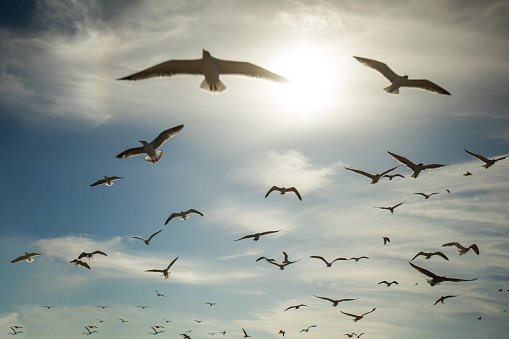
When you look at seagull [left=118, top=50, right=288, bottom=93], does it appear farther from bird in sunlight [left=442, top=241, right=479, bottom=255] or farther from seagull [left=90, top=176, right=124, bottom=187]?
bird in sunlight [left=442, top=241, right=479, bottom=255]

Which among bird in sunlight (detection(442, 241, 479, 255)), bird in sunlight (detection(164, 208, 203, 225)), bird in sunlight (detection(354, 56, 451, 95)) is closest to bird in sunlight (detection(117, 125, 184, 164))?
bird in sunlight (detection(164, 208, 203, 225))

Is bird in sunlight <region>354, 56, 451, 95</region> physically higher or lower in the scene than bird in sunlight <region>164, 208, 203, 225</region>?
higher

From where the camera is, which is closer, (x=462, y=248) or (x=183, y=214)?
(x=183, y=214)

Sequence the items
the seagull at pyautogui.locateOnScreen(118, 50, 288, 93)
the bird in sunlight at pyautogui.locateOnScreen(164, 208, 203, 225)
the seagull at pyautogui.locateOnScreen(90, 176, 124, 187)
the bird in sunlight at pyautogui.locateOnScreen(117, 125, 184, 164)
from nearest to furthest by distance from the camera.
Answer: the seagull at pyautogui.locateOnScreen(118, 50, 288, 93) → the bird in sunlight at pyautogui.locateOnScreen(117, 125, 184, 164) → the seagull at pyautogui.locateOnScreen(90, 176, 124, 187) → the bird in sunlight at pyautogui.locateOnScreen(164, 208, 203, 225)

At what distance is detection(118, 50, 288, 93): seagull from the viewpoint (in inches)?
647

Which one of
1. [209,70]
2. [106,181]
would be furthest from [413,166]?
[106,181]

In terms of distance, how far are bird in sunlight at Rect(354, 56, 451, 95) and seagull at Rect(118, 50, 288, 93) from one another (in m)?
6.47

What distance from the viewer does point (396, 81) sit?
20719 millimetres

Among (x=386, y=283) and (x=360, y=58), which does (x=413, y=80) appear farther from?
(x=386, y=283)

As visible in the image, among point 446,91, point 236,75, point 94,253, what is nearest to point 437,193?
point 446,91

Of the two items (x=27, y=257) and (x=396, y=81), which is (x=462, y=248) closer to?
(x=396, y=81)

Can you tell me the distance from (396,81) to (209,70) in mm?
11350

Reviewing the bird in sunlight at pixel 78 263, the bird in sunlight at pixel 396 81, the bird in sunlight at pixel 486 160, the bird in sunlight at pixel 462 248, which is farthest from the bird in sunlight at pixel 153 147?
the bird in sunlight at pixel 462 248

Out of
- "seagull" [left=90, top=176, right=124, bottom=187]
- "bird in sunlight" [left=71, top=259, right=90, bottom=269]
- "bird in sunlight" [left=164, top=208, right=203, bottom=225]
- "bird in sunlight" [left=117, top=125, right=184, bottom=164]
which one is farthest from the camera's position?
"bird in sunlight" [left=71, top=259, right=90, bottom=269]
